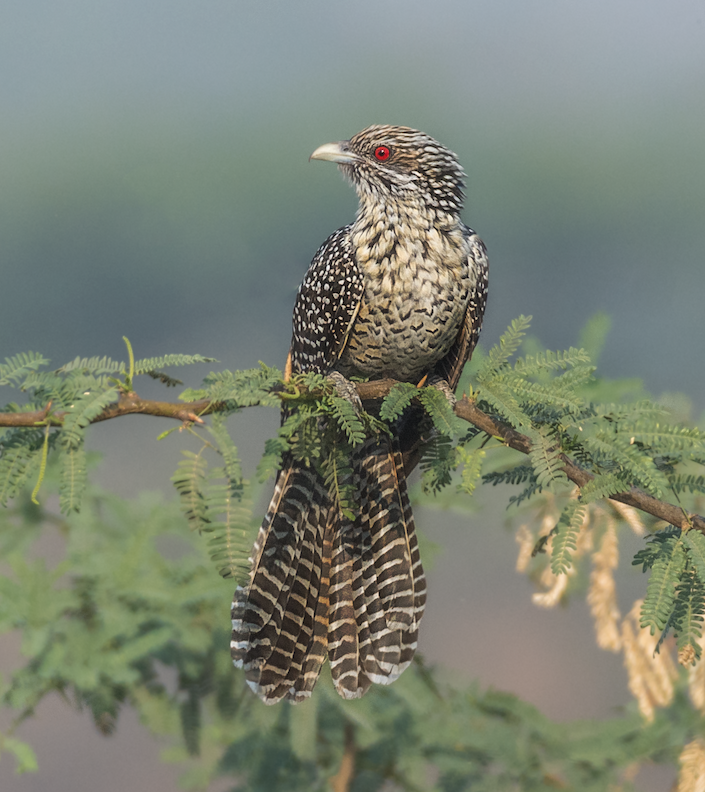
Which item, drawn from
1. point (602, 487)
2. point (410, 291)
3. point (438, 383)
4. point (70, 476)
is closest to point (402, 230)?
point (410, 291)

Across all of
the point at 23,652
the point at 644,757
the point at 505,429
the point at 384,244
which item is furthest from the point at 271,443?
A: the point at 644,757

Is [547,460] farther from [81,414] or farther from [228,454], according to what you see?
[81,414]

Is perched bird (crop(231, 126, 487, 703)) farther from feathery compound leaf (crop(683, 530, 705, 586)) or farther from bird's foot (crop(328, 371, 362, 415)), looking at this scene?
feathery compound leaf (crop(683, 530, 705, 586))

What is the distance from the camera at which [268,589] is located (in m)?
2.04

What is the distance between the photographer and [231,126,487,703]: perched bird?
6.81 feet

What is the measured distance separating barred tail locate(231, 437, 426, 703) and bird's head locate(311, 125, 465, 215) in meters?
0.75

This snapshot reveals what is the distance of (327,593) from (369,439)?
1.53 feet

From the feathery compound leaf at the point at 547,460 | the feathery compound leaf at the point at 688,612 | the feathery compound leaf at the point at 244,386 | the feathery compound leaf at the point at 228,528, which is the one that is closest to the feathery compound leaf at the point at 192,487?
the feathery compound leaf at the point at 228,528

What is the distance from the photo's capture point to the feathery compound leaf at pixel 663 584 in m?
1.52

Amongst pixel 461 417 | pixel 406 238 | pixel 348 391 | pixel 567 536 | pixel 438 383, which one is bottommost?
pixel 567 536

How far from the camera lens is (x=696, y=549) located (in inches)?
62.5

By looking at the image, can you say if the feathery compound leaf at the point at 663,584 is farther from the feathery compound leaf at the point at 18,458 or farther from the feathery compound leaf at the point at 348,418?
the feathery compound leaf at the point at 18,458

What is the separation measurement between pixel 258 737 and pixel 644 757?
56.2 inches

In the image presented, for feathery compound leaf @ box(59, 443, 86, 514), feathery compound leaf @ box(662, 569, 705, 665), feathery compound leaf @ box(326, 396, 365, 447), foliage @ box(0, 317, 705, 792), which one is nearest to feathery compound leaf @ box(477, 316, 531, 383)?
foliage @ box(0, 317, 705, 792)
